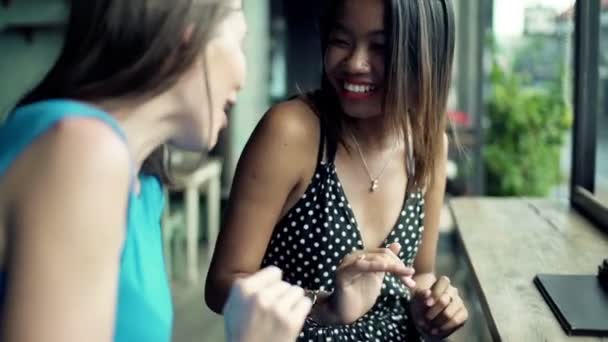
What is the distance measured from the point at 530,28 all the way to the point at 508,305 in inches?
135

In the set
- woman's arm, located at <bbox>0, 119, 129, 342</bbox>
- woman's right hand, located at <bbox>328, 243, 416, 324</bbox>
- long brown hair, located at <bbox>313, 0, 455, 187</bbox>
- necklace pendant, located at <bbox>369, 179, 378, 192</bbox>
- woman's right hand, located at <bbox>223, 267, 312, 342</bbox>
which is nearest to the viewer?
woman's arm, located at <bbox>0, 119, 129, 342</bbox>

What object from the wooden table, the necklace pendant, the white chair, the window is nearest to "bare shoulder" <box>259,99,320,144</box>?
the necklace pendant

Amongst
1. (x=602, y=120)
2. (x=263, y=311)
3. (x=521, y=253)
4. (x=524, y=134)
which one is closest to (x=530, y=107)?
(x=524, y=134)

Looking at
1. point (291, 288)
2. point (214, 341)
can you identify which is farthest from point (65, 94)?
point (214, 341)

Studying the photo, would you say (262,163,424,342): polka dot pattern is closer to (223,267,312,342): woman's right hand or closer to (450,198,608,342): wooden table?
(450,198,608,342): wooden table

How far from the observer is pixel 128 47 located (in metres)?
0.75

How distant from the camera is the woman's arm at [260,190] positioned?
1.24 m

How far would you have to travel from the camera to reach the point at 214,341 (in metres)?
3.33

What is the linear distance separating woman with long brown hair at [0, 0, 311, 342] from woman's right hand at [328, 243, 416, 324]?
261mm

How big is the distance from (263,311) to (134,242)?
0.18m

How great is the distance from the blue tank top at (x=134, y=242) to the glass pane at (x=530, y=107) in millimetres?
3446

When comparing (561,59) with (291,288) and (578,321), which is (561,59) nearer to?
(578,321)

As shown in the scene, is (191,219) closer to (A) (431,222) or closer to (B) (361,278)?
(A) (431,222)

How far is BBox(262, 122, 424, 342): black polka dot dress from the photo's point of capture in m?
1.28
